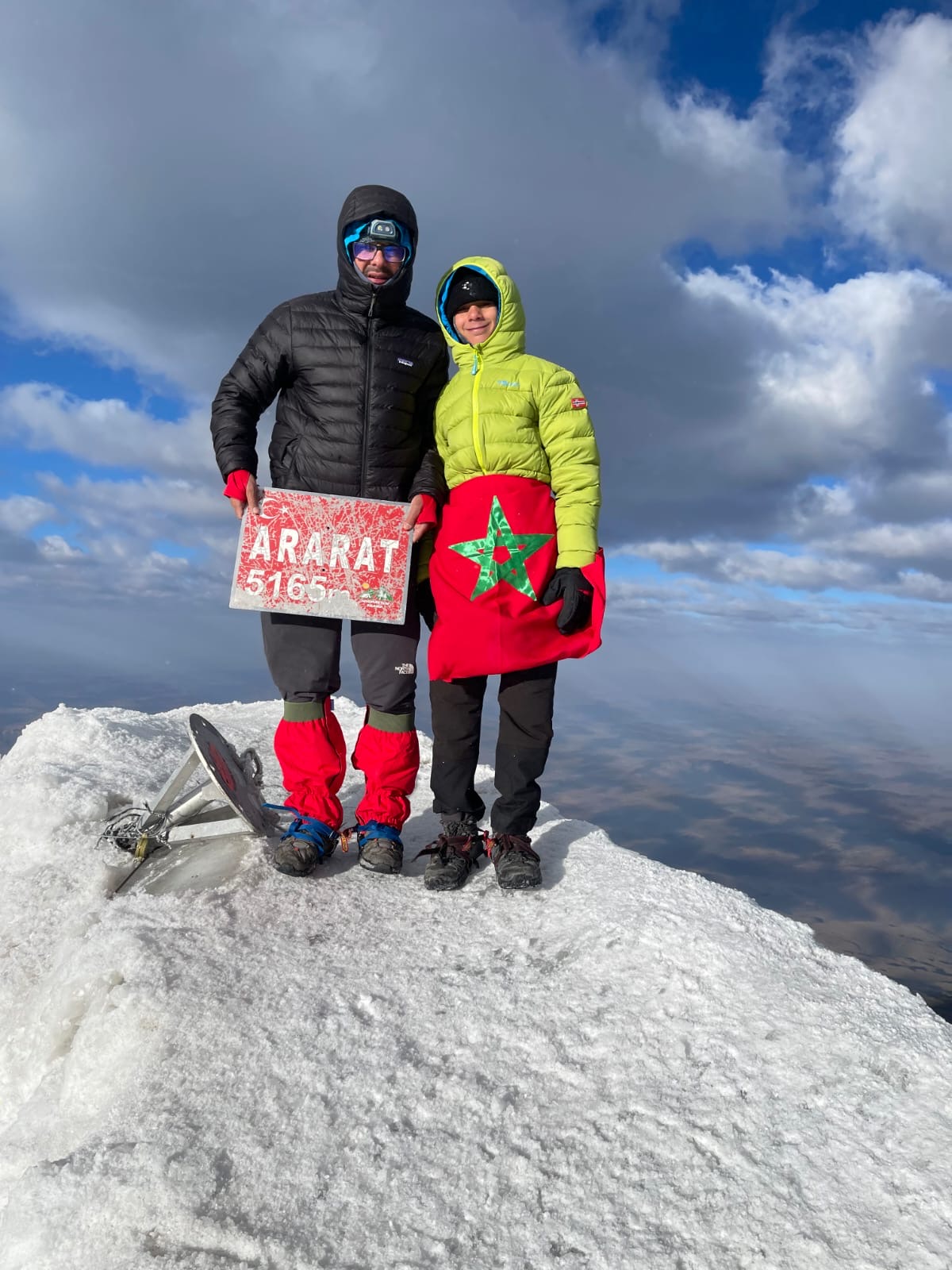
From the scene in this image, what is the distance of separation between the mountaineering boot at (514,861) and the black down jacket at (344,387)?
5.52 ft

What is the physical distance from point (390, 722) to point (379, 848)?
1.99 feet

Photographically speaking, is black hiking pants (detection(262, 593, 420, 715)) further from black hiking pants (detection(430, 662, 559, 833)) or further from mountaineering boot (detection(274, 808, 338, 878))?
mountaineering boot (detection(274, 808, 338, 878))

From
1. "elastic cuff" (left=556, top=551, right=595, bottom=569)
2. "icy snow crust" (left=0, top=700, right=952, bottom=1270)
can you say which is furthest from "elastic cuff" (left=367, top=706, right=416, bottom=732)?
"elastic cuff" (left=556, top=551, right=595, bottom=569)

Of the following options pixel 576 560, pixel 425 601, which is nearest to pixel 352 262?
pixel 425 601

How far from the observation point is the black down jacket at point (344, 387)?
147 inches

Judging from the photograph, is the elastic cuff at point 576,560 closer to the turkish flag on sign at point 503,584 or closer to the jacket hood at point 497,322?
the turkish flag on sign at point 503,584

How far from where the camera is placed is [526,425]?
3.65 metres

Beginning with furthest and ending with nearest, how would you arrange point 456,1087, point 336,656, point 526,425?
point 336,656 → point 526,425 → point 456,1087

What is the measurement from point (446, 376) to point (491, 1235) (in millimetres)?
3529

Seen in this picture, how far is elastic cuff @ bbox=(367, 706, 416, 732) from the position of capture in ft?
12.8

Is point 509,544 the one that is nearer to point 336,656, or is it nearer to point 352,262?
point 336,656

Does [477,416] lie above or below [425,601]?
above

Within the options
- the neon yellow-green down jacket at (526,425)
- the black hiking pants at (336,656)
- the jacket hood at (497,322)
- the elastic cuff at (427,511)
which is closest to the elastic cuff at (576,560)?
the neon yellow-green down jacket at (526,425)

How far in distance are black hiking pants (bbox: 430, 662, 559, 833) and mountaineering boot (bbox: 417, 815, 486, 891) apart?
0.23ft
